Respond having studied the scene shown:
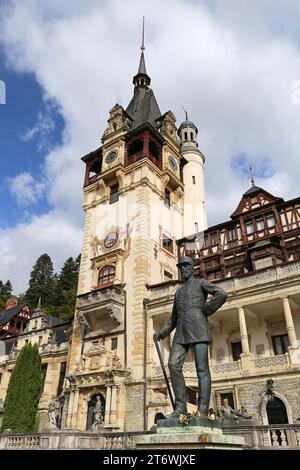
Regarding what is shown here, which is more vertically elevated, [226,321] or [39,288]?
[39,288]

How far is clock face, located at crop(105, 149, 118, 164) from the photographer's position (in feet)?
125

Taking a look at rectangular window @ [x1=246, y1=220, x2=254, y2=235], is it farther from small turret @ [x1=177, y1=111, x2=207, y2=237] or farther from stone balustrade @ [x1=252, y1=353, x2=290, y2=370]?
stone balustrade @ [x1=252, y1=353, x2=290, y2=370]

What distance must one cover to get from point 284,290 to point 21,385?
24082 mm

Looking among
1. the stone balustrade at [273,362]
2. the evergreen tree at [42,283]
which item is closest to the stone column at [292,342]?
the stone balustrade at [273,362]

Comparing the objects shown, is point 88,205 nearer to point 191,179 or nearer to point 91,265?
point 91,265

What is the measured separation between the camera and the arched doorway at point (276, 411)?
20.3 metres

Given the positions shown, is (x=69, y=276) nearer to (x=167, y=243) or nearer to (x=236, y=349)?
(x=167, y=243)

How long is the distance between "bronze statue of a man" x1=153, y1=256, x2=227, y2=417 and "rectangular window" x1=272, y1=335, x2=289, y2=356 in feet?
64.9

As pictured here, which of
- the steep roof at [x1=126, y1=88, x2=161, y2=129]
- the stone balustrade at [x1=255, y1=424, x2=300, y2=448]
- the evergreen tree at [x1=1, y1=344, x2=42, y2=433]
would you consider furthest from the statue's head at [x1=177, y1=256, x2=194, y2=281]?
the steep roof at [x1=126, y1=88, x2=161, y2=129]

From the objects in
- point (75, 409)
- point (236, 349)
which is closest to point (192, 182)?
point (236, 349)

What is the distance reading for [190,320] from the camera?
704 centimetres

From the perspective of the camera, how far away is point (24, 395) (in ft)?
105

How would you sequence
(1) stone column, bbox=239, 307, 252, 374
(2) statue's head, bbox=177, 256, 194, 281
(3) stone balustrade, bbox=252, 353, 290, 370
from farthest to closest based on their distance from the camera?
(1) stone column, bbox=239, 307, 252, 374 → (3) stone balustrade, bbox=252, 353, 290, 370 → (2) statue's head, bbox=177, 256, 194, 281
